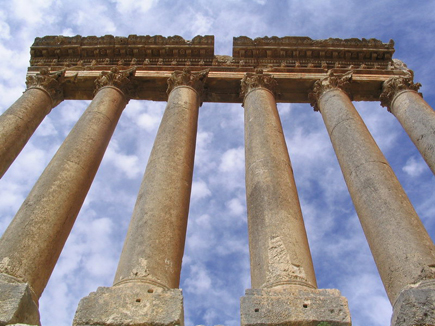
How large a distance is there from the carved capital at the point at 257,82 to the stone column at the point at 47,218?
281 inches

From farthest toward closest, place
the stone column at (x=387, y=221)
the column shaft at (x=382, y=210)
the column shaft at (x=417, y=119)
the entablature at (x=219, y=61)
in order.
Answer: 1. the entablature at (x=219, y=61)
2. the column shaft at (x=417, y=119)
3. the column shaft at (x=382, y=210)
4. the stone column at (x=387, y=221)

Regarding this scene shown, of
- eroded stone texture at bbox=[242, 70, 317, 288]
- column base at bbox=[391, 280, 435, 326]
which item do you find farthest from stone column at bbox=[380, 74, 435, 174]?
column base at bbox=[391, 280, 435, 326]

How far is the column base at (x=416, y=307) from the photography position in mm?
9156

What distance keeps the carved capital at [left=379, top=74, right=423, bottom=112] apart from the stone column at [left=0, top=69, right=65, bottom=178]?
1801 cm

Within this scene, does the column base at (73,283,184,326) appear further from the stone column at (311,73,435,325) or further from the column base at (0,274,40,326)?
the stone column at (311,73,435,325)

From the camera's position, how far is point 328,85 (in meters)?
22.2

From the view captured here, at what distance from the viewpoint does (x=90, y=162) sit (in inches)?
666

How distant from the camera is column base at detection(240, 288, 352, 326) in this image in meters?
9.34

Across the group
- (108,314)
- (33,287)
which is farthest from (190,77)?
(108,314)

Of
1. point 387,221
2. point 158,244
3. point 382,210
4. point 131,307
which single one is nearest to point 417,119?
point 382,210

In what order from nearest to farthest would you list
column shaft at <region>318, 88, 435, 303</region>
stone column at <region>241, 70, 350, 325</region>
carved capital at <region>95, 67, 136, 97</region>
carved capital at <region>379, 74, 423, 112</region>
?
stone column at <region>241, 70, 350, 325</region>, column shaft at <region>318, 88, 435, 303</region>, carved capital at <region>379, 74, 423, 112</region>, carved capital at <region>95, 67, 136, 97</region>

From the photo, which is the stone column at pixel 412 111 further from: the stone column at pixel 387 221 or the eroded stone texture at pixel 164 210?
the eroded stone texture at pixel 164 210

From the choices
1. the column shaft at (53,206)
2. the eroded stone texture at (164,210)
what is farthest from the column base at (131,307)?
the column shaft at (53,206)

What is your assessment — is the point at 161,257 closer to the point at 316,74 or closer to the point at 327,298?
the point at 327,298
